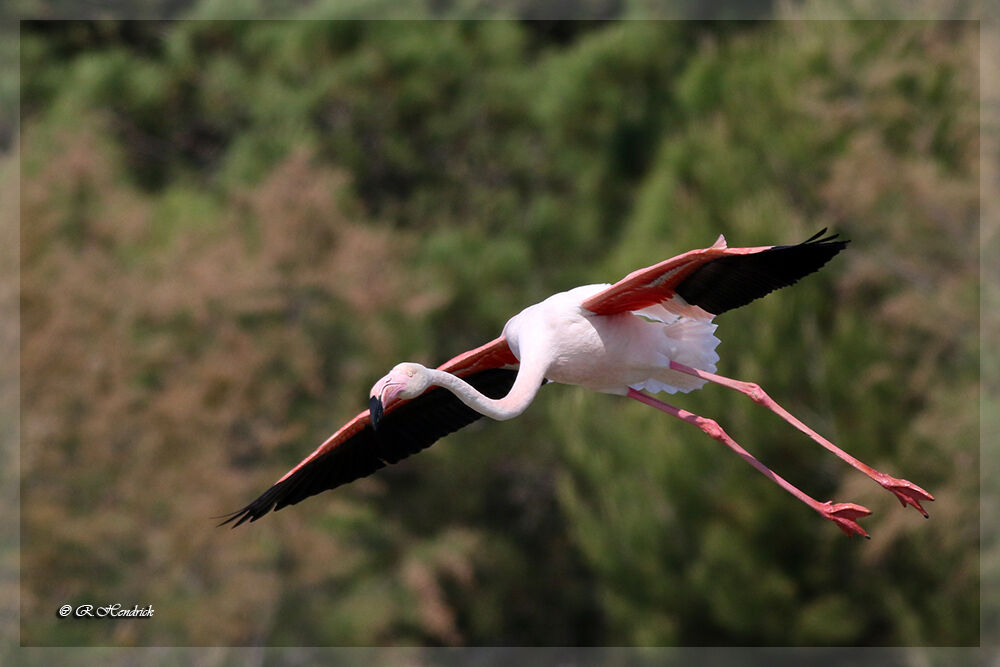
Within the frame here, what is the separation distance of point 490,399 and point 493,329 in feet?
62.3

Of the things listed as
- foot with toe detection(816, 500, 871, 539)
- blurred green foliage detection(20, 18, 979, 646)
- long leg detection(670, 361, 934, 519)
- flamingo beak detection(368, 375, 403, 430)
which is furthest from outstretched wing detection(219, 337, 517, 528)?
blurred green foliage detection(20, 18, 979, 646)

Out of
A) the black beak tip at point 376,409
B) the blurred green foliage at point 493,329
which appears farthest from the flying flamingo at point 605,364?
the blurred green foliage at point 493,329

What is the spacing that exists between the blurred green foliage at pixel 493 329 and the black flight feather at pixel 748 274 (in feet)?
36.4

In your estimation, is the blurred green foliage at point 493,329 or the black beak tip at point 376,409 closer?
the black beak tip at point 376,409

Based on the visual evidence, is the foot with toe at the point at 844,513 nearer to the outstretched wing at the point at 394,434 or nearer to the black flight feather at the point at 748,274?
the black flight feather at the point at 748,274

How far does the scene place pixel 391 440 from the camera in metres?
7.95

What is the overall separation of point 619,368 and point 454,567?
16712 millimetres

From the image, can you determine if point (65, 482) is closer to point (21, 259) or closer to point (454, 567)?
point (21, 259)

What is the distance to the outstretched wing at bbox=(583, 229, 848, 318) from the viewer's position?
6363 millimetres

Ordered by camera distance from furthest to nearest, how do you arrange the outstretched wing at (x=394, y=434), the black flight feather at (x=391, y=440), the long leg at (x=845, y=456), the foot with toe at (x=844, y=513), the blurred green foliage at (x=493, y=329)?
the blurred green foliage at (x=493, y=329), the black flight feather at (x=391, y=440), the outstretched wing at (x=394, y=434), the foot with toe at (x=844, y=513), the long leg at (x=845, y=456)

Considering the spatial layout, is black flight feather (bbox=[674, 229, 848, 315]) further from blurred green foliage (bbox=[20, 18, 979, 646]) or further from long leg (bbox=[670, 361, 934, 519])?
blurred green foliage (bbox=[20, 18, 979, 646])

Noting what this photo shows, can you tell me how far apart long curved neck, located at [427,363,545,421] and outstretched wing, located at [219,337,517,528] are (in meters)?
0.84

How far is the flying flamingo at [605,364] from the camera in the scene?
636 cm

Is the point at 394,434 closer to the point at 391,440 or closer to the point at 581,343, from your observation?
the point at 391,440
